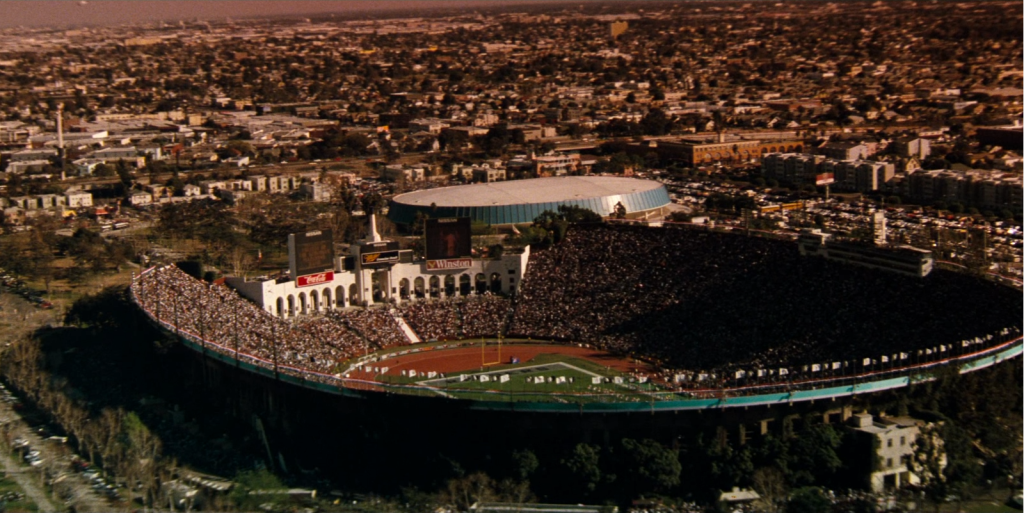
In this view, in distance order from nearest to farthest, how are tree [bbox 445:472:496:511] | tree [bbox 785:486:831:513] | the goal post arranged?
tree [bbox 785:486:831:513]
tree [bbox 445:472:496:511]
the goal post

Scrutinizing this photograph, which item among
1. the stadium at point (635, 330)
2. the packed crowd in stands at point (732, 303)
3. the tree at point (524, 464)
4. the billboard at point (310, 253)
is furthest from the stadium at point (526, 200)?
the tree at point (524, 464)

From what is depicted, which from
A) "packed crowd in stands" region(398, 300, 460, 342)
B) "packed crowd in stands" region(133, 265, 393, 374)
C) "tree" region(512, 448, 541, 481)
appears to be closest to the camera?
"tree" region(512, 448, 541, 481)

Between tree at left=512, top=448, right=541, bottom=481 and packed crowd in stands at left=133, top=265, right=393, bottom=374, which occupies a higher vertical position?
packed crowd in stands at left=133, top=265, right=393, bottom=374

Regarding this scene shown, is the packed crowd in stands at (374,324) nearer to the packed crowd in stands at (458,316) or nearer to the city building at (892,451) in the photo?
the packed crowd in stands at (458,316)

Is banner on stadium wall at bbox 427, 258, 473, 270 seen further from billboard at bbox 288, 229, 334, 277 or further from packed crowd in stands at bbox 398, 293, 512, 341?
billboard at bbox 288, 229, 334, 277

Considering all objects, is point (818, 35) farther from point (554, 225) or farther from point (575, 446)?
point (575, 446)

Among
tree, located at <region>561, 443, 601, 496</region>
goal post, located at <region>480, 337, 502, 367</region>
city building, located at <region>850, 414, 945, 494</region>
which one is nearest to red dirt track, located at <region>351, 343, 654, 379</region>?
goal post, located at <region>480, 337, 502, 367</region>

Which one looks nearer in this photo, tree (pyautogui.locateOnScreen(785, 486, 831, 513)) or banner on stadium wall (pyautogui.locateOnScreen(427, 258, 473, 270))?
tree (pyautogui.locateOnScreen(785, 486, 831, 513))

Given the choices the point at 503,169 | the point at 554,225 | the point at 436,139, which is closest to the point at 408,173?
the point at 503,169

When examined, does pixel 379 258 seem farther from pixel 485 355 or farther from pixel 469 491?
pixel 469 491
